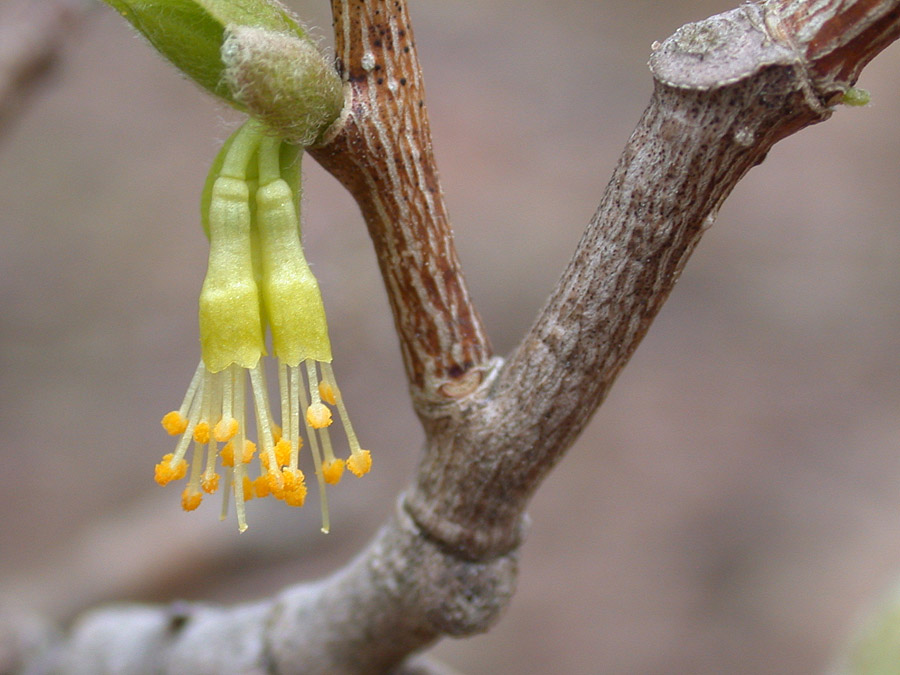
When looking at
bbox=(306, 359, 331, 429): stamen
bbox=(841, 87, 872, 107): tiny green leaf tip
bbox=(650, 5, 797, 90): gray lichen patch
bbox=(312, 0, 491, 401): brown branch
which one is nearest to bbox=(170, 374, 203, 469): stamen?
bbox=(306, 359, 331, 429): stamen

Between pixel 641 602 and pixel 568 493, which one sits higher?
pixel 568 493

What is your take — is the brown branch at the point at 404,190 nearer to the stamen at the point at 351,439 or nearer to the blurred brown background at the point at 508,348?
the stamen at the point at 351,439

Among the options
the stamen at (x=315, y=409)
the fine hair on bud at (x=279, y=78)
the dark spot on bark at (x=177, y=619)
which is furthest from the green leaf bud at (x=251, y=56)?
the dark spot on bark at (x=177, y=619)

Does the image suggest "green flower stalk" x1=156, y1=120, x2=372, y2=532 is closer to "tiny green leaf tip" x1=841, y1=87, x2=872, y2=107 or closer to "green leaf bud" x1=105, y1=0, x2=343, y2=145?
"green leaf bud" x1=105, y1=0, x2=343, y2=145

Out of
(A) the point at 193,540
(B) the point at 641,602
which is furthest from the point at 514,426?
(B) the point at 641,602

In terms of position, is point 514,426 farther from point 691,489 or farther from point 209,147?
point 209,147

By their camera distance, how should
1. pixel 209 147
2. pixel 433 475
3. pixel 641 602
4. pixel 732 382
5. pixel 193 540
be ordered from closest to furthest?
1. pixel 433 475
2. pixel 193 540
3. pixel 641 602
4. pixel 732 382
5. pixel 209 147
